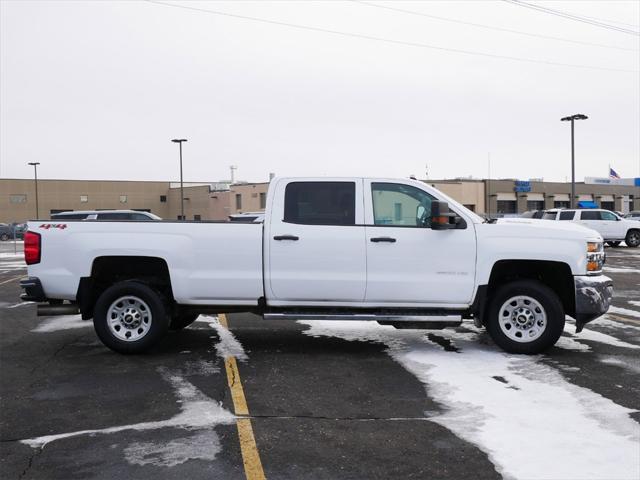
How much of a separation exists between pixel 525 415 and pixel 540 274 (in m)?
3.07

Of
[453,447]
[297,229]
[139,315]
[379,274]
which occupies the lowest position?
[453,447]

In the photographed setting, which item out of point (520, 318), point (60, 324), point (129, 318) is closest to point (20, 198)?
point (60, 324)

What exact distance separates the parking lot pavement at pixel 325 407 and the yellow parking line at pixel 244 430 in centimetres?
2

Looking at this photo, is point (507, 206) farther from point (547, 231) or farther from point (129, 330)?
point (129, 330)

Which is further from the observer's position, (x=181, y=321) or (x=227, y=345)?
(x=181, y=321)

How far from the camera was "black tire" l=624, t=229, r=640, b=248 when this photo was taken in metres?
30.5

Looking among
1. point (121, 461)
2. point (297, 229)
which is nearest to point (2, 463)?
point (121, 461)

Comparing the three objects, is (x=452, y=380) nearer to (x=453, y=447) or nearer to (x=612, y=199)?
(x=453, y=447)

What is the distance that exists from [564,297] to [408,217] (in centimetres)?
218

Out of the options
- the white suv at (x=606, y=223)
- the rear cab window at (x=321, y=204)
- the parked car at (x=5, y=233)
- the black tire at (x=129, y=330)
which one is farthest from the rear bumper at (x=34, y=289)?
the parked car at (x=5, y=233)

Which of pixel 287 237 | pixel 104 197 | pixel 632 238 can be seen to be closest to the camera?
pixel 287 237

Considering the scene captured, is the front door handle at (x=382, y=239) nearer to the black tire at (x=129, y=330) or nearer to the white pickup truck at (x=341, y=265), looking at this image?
the white pickup truck at (x=341, y=265)

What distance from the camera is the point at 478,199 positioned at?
226 ft

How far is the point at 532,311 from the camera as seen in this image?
744cm
